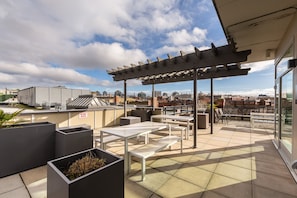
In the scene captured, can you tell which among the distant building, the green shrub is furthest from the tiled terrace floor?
the distant building

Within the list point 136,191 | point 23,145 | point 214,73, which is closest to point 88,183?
point 136,191

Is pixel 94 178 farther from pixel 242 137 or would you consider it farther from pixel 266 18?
pixel 242 137

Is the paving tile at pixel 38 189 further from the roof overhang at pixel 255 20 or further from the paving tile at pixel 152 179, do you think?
the roof overhang at pixel 255 20

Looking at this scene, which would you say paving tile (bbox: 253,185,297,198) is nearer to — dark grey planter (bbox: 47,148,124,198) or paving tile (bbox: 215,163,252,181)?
paving tile (bbox: 215,163,252,181)

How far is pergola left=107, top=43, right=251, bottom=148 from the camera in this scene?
131 inches

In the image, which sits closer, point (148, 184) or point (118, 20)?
point (148, 184)

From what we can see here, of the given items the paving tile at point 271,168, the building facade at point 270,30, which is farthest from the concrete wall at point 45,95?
the paving tile at point 271,168

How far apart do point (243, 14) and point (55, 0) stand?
4059mm

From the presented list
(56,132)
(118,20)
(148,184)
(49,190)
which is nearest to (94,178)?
(49,190)

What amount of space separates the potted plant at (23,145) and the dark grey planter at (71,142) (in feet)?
0.66

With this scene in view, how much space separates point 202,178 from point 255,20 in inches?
118

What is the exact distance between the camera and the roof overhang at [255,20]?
79.7 inches

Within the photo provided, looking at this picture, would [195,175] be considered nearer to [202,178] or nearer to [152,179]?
[202,178]

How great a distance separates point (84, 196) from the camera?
107 cm
